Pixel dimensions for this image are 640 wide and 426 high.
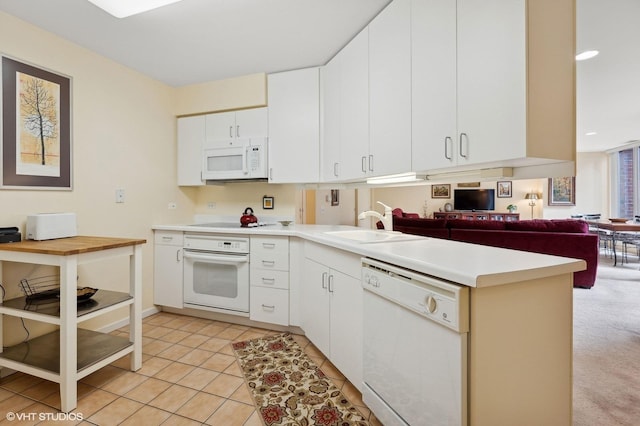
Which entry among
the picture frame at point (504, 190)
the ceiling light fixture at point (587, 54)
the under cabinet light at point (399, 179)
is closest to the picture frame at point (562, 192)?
the picture frame at point (504, 190)

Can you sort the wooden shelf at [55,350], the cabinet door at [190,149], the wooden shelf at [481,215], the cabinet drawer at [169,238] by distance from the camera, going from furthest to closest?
the wooden shelf at [481,215], the cabinet door at [190,149], the cabinet drawer at [169,238], the wooden shelf at [55,350]

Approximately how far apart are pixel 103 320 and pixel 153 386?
3.65 feet

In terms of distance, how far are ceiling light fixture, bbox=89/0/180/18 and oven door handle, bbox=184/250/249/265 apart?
6.03 feet

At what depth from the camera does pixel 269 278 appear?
2.59m

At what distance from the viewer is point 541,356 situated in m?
1.08

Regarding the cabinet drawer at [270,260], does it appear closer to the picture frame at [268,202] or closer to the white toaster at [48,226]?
the picture frame at [268,202]

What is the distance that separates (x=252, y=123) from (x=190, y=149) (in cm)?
79

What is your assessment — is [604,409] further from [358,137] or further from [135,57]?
[135,57]

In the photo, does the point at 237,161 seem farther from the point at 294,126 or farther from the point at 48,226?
the point at 48,226

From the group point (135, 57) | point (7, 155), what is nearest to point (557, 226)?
point (135, 57)

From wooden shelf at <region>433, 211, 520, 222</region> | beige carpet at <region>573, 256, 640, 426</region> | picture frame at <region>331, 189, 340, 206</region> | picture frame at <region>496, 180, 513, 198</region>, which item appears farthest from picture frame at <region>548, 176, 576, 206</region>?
picture frame at <region>331, 189, 340, 206</region>

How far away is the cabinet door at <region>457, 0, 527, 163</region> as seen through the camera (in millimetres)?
1230

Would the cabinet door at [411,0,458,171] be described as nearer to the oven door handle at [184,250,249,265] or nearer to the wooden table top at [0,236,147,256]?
the oven door handle at [184,250,249,265]

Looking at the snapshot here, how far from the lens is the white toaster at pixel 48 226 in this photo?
1953mm
